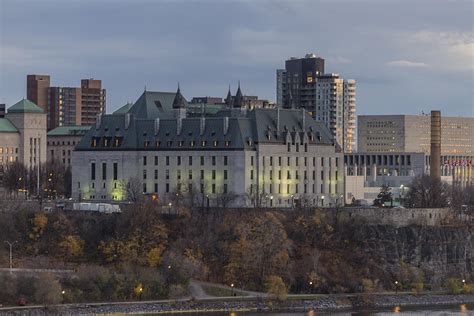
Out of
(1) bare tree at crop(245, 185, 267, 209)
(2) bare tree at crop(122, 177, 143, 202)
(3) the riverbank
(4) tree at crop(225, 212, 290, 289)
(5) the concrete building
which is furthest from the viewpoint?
(2) bare tree at crop(122, 177, 143, 202)

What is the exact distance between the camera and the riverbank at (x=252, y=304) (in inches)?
5773

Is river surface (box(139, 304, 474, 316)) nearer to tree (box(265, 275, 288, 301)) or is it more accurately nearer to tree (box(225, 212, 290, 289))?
tree (box(265, 275, 288, 301))

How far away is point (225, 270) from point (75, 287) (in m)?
19.1

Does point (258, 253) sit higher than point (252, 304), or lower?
higher

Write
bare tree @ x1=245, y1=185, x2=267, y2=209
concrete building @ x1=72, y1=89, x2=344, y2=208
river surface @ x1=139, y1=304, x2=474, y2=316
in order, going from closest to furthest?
river surface @ x1=139, y1=304, x2=474, y2=316, bare tree @ x1=245, y1=185, x2=267, y2=209, concrete building @ x1=72, y1=89, x2=344, y2=208

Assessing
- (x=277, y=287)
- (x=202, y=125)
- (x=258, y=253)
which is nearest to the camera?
(x=277, y=287)

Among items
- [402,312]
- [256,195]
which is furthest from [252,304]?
[256,195]

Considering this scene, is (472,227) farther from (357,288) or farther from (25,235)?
(25,235)

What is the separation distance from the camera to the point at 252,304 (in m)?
156

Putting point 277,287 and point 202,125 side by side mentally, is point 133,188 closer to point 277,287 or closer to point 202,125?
point 202,125

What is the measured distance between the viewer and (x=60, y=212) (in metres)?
183

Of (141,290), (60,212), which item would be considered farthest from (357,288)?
(60,212)

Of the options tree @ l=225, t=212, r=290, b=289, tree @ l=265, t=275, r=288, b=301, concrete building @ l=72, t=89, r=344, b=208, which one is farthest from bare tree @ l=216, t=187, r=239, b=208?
tree @ l=265, t=275, r=288, b=301

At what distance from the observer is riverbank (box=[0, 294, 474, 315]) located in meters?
147
